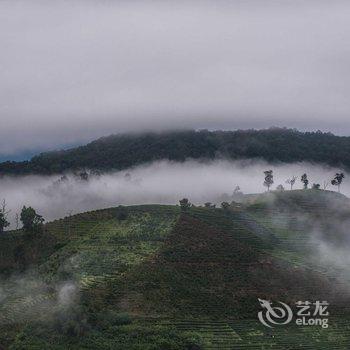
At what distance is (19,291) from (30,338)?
2484cm

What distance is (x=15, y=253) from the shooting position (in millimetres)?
136750

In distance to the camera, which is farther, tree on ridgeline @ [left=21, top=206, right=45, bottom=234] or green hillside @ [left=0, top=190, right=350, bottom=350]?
tree on ridgeline @ [left=21, top=206, right=45, bottom=234]

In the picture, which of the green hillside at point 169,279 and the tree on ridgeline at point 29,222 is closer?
the green hillside at point 169,279

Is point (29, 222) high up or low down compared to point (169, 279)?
up

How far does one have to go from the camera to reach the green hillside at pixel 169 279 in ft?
318

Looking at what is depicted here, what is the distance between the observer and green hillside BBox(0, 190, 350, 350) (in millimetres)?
97000

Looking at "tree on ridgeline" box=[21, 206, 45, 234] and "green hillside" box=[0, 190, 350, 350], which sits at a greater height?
"tree on ridgeline" box=[21, 206, 45, 234]

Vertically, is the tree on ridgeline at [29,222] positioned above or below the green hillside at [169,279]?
above

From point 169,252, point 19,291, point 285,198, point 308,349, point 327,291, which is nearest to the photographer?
point 308,349

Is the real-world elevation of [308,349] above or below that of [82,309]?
below

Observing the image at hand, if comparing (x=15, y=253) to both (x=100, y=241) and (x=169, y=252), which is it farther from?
(x=169, y=252)

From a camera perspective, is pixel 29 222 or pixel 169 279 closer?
pixel 169 279

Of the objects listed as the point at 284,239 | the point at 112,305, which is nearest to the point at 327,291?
the point at 284,239

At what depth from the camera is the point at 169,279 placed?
12112cm
